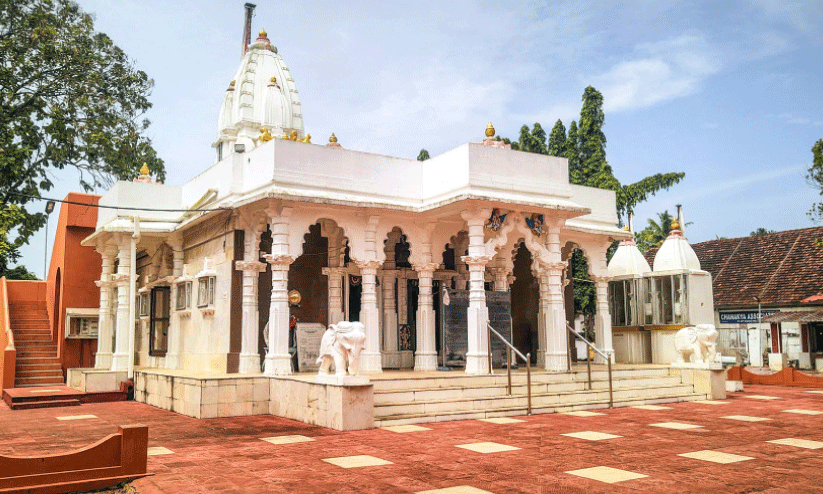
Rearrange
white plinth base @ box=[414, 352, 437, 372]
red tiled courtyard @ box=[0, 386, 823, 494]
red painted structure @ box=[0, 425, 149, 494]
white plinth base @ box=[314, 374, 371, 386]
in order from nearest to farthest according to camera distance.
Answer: red painted structure @ box=[0, 425, 149, 494]
red tiled courtyard @ box=[0, 386, 823, 494]
white plinth base @ box=[314, 374, 371, 386]
white plinth base @ box=[414, 352, 437, 372]

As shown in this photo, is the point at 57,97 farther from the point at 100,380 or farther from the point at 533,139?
the point at 533,139

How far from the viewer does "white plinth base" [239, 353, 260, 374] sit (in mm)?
13414

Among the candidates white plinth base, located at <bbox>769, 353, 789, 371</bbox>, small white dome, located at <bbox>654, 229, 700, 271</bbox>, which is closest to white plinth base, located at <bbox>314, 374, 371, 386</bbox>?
small white dome, located at <bbox>654, 229, 700, 271</bbox>

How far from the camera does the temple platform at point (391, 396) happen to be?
32.8 feet

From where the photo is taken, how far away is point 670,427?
9.92 metres

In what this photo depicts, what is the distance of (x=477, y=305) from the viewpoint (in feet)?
42.8

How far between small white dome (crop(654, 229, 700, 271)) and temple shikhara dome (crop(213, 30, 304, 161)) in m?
10.5

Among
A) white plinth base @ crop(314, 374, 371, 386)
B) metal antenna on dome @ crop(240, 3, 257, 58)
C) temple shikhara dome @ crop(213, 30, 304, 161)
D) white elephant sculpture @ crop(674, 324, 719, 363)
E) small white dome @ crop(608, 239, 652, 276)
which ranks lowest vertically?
white plinth base @ crop(314, 374, 371, 386)

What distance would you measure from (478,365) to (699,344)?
493 cm

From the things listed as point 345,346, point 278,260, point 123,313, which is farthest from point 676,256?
point 123,313

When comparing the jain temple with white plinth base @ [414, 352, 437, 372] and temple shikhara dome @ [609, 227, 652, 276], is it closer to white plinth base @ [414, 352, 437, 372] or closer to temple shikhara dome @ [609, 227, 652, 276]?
white plinth base @ [414, 352, 437, 372]

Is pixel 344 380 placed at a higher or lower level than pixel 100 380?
higher

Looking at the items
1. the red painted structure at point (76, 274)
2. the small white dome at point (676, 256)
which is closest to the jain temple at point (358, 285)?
the red painted structure at point (76, 274)

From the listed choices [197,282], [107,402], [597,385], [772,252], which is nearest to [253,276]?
[197,282]
